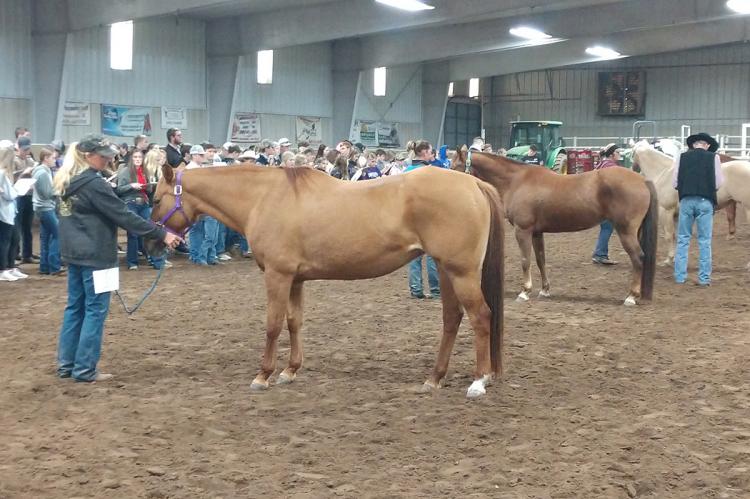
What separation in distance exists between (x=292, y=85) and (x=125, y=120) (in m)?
7.82

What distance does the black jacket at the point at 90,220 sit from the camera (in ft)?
20.1

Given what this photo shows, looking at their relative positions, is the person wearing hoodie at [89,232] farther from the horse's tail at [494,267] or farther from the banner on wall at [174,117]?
the banner on wall at [174,117]

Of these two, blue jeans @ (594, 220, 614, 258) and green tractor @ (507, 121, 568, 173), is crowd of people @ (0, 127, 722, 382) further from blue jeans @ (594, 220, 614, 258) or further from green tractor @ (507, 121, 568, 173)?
green tractor @ (507, 121, 568, 173)

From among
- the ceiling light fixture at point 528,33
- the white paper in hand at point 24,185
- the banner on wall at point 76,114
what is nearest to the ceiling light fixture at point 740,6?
the ceiling light fixture at point 528,33

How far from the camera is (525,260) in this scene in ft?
33.4

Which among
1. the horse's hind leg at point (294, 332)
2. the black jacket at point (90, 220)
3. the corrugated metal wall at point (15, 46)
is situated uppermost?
the corrugated metal wall at point (15, 46)

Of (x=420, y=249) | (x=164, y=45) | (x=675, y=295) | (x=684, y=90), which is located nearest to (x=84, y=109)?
(x=164, y=45)

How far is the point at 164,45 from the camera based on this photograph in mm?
26359

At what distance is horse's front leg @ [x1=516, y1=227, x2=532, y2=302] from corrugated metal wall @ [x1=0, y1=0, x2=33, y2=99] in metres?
16.6

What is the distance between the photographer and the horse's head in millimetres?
6426

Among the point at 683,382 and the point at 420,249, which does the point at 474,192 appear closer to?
the point at 420,249

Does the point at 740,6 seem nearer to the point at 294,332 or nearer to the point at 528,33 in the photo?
the point at 528,33

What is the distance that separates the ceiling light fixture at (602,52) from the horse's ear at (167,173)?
104 feet

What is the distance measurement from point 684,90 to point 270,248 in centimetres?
3841
